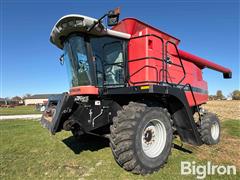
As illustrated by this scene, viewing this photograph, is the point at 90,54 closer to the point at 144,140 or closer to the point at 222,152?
the point at 144,140

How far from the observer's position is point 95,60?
5.24m

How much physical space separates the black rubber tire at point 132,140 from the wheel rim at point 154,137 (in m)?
0.25

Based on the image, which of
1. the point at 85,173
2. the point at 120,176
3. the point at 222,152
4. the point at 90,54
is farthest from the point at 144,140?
the point at 222,152

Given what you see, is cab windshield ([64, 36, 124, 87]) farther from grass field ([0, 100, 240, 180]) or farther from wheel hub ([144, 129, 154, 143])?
grass field ([0, 100, 240, 180])

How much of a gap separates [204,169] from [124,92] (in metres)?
2.47

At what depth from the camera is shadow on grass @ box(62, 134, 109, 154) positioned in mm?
6723

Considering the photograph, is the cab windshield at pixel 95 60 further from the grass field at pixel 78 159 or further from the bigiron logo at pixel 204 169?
the bigiron logo at pixel 204 169

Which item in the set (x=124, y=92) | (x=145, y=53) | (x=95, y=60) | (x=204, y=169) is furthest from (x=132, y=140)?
(x=145, y=53)

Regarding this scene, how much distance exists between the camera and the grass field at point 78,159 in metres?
4.62

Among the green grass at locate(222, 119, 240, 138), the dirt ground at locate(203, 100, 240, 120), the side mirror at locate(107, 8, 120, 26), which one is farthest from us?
the dirt ground at locate(203, 100, 240, 120)

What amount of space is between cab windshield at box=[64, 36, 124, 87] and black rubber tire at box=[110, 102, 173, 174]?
1051 millimetres

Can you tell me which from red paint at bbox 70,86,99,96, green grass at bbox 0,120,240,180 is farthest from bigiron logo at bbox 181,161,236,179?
red paint at bbox 70,86,99,96

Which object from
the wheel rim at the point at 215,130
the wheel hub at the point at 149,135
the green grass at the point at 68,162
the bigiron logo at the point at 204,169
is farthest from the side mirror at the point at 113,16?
the wheel rim at the point at 215,130

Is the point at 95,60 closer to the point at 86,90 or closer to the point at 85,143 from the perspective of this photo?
the point at 86,90
